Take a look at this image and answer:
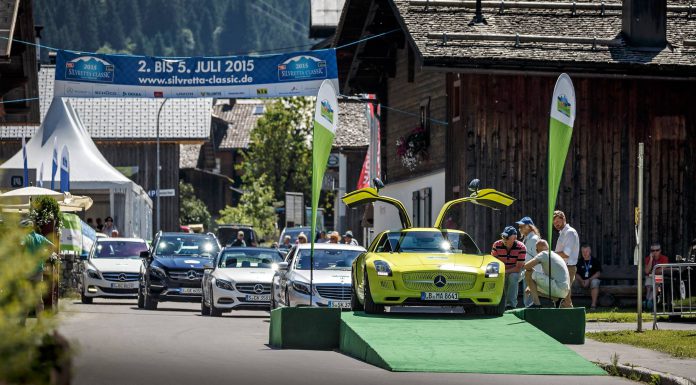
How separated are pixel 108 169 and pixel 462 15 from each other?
16.4 metres

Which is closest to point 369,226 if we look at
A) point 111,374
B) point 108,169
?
point 108,169

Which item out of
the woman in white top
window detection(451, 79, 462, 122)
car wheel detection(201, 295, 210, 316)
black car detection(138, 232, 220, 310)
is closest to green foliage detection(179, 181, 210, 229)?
window detection(451, 79, 462, 122)


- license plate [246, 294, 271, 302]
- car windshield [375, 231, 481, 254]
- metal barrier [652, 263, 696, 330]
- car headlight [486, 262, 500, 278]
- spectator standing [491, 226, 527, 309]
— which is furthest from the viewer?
license plate [246, 294, 271, 302]

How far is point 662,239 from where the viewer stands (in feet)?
105

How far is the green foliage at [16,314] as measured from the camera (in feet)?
12.0

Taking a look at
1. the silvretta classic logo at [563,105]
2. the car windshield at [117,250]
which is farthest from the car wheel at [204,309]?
the silvretta classic logo at [563,105]

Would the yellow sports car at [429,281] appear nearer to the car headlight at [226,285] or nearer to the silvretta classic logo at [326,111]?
the silvretta classic logo at [326,111]

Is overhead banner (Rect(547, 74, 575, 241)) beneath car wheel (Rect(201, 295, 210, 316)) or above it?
above

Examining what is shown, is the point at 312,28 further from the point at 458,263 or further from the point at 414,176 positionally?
the point at 458,263

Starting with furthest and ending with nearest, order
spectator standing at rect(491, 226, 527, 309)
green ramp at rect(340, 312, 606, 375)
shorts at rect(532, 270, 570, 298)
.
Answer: spectator standing at rect(491, 226, 527, 309) < shorts at rect(532, 270, 570, 298) < green ramp at rect(340, 312, 606, 375)

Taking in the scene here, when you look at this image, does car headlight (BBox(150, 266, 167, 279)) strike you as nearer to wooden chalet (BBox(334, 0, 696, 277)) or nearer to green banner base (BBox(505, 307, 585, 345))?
wooden chalet (BBox(334, 0, 696, 277))

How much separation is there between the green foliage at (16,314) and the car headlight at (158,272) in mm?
25009

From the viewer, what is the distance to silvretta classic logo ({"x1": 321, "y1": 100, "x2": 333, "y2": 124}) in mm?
19234

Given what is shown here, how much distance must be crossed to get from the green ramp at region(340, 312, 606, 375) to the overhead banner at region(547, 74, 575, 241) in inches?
88.5
